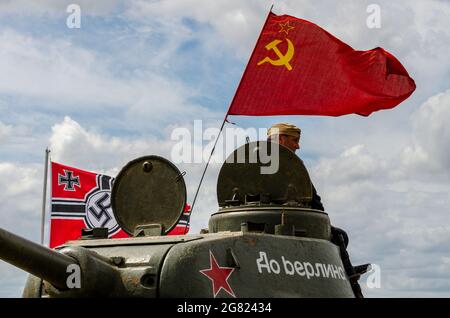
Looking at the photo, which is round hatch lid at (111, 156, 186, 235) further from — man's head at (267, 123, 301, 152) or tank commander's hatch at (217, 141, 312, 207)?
man's head at (267, 123, 301, 152)

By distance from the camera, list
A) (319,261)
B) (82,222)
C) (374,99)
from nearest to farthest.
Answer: (319,261) < (374,99) < (82,222)

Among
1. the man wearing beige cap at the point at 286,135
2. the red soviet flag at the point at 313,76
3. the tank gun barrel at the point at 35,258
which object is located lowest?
the tank gun barrel at the point at 35,258

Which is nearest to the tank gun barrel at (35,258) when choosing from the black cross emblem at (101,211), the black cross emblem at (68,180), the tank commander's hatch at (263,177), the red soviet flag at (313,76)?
the tank commander's hatch at (263,177)

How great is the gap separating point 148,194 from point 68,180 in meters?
10.5

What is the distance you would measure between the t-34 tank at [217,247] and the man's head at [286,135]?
1549 millimetres

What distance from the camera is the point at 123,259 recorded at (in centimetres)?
986

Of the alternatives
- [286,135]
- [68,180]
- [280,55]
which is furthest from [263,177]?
[68,180]

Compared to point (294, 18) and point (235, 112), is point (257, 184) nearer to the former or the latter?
point (235, 112)

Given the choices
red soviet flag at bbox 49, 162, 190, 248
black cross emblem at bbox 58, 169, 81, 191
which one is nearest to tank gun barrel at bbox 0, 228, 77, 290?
red soviet flag at bbox 49, 162, 190, 248

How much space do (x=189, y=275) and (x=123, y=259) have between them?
0.84 m

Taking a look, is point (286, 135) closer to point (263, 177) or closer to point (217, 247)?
point (263, 177)

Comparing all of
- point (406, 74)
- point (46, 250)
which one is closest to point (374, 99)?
point (406, 74)

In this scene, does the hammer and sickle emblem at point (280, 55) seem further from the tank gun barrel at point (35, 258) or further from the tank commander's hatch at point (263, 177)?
the tank gun barrel at point (35, 258)

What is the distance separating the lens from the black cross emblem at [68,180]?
21922 millimetres
